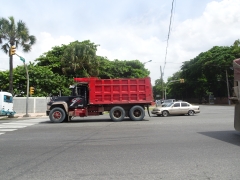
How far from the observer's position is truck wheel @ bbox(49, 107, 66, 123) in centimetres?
1834

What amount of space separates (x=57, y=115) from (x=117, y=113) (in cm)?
413

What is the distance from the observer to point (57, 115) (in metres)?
18.5

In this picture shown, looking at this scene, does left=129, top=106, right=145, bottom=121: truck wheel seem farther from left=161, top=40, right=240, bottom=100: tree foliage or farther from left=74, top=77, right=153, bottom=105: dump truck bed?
left=161, top=40, right=240, bottom=100: tree foliage

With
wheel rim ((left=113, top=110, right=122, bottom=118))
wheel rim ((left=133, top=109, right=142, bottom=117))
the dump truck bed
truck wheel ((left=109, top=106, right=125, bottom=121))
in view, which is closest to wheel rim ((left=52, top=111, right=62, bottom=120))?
the dump truck bed

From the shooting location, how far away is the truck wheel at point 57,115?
60.2 feet

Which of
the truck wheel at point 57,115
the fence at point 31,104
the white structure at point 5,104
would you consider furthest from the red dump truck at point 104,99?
the fence at point 31,104

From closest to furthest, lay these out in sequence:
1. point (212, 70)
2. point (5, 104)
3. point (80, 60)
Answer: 1. point (5, 104)
2. point (80, 60)
3. point (212, 70)

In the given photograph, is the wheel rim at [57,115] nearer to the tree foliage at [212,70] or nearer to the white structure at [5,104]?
the white structure at [5,104]

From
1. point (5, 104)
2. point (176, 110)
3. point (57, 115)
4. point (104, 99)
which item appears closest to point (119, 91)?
point (104, 99)

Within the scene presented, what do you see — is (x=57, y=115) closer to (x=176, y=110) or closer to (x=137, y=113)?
(x=137, y=113)

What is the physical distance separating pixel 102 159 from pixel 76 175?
1441 mm

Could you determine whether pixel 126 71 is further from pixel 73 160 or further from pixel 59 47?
pixel 73 160

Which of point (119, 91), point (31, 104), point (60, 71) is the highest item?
point (60, 71)

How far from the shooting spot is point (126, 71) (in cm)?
5081
